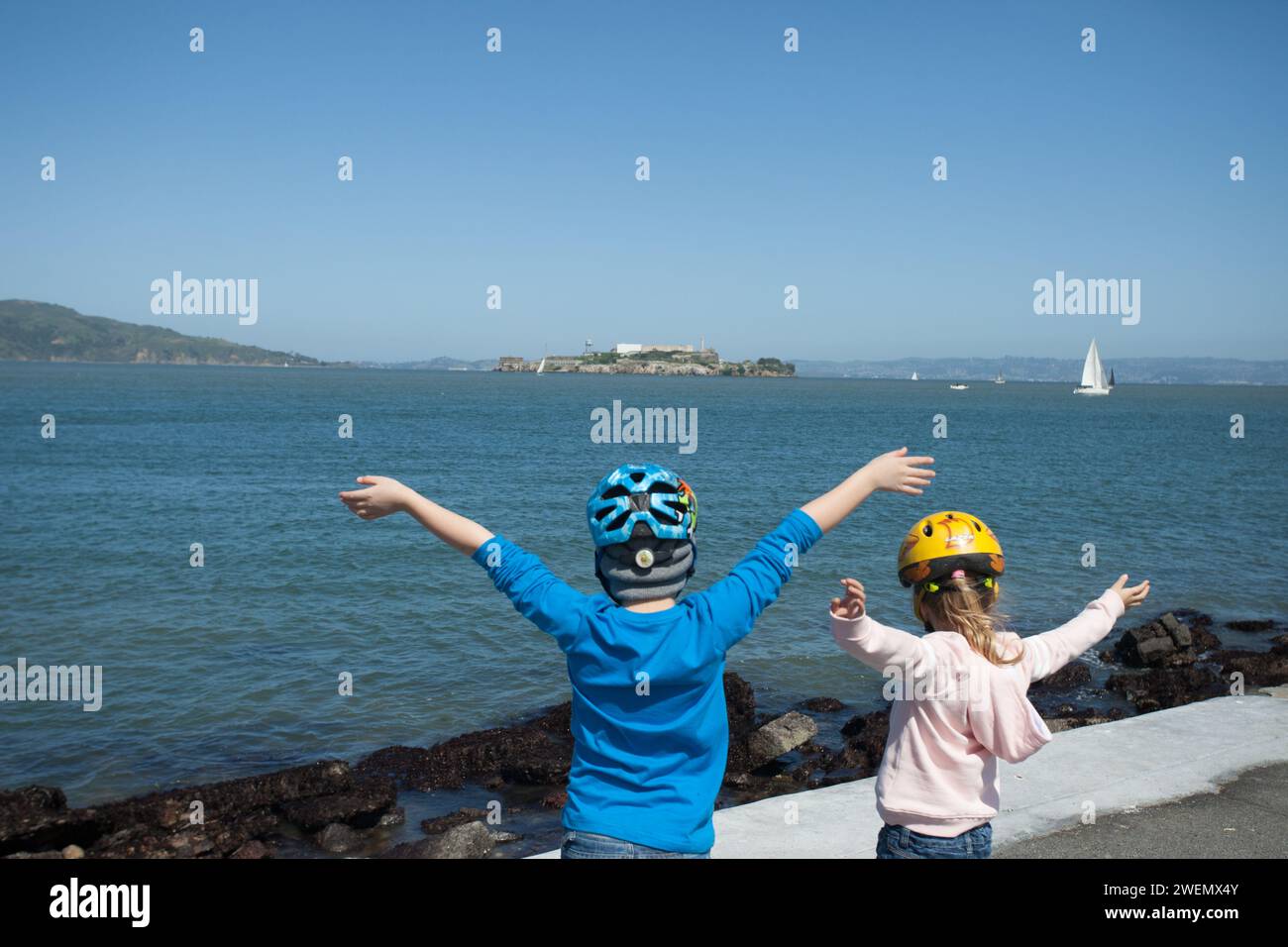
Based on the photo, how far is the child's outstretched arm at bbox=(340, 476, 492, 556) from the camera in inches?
122

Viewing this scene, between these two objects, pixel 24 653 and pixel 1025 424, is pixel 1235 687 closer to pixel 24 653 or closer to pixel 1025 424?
pixel 24 653

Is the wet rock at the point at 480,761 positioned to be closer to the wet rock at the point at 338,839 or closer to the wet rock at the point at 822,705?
the wet rock at the point at 338,839

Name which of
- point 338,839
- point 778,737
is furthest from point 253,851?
point 778,737

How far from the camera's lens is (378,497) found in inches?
124

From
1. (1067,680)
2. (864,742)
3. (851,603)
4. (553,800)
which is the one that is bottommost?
(553,800)

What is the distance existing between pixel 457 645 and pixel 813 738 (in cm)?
867

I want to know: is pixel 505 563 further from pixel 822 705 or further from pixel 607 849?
pixel 822 705

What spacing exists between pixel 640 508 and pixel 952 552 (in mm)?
1398

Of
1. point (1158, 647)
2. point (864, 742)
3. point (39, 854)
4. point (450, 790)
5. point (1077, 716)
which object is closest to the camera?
point (39, 854)

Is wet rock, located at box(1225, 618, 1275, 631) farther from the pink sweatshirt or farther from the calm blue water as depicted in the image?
the pink sweatshirt

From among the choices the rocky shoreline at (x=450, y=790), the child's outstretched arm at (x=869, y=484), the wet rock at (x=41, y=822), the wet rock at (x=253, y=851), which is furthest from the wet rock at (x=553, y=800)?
the child's outstretched arm at (x=869, y=484)

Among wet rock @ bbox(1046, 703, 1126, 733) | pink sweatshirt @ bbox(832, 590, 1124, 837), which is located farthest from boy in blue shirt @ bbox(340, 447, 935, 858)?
wet rock @ bbox(1046, 703, 1126, 733)

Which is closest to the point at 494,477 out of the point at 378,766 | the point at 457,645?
the point at 457,645

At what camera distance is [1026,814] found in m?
6.43
